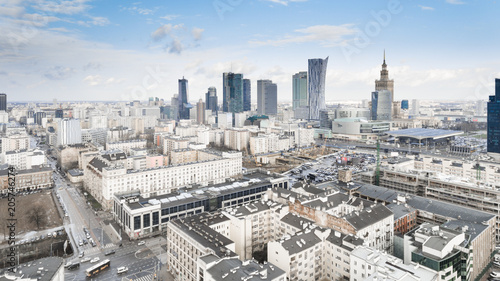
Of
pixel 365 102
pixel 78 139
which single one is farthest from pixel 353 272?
pixel 365 102

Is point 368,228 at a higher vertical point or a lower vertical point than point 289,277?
higher

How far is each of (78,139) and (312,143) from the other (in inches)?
1870

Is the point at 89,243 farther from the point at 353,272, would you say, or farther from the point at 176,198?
the point at 353,272

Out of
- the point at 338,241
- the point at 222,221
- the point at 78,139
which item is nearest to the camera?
the point at 338,241

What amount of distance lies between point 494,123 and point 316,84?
72.6 meters

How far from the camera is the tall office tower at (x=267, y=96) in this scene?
143 metres

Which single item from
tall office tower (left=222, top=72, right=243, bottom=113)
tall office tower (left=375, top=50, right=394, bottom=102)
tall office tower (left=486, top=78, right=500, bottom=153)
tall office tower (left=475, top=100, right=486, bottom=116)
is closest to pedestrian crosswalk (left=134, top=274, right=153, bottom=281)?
tall office tower (left=486, top=78, right=500, bottom=153)

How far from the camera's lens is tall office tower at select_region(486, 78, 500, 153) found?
148ft

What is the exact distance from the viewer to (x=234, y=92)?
127m

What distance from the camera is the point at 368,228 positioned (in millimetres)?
17875

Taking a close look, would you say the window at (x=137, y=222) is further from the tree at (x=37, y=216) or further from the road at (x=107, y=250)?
the tree at (x=37, y=216)

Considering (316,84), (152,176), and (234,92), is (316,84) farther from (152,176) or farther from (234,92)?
(152,176)

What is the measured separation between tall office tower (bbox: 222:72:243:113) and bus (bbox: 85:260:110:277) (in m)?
108

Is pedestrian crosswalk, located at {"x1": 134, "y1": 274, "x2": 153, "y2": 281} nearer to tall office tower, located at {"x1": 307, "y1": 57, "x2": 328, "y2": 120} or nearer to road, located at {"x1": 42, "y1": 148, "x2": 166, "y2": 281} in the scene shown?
road, located at {"x1": 42, "y1": 148, "x2": 166, "y2": 281}
